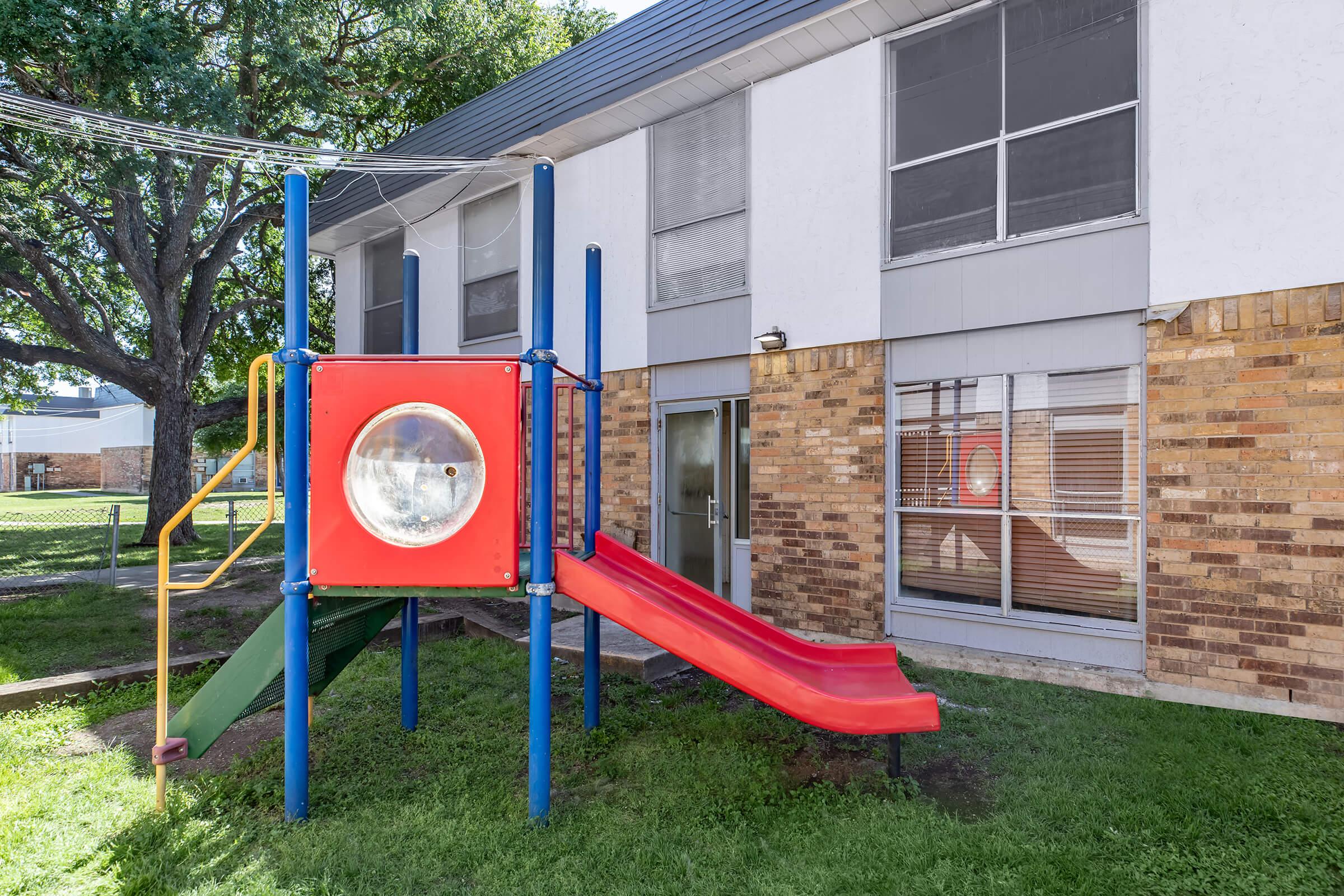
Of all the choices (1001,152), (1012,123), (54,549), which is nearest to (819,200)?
(1001,152)

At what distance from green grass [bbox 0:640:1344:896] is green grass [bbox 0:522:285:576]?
6.20 m

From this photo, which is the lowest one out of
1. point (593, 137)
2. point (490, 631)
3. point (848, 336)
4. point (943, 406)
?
point (490, 631)

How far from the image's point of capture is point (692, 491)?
772 cm

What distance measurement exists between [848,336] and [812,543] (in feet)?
6.04

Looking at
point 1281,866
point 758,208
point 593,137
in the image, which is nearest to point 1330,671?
point 1281,866

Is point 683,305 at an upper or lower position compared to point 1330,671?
upper

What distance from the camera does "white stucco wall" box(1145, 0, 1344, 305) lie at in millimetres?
4547

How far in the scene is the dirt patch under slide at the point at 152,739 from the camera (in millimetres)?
4164

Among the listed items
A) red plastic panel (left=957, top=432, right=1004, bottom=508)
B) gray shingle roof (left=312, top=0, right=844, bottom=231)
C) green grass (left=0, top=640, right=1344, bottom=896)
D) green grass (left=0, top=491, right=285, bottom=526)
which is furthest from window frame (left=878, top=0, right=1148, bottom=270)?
green grass (left=0, top=491, right=285, bottom=526)

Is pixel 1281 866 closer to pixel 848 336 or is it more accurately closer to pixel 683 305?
pixel 848 336

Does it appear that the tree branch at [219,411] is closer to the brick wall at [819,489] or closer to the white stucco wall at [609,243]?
the white stucco wall at [609,243]

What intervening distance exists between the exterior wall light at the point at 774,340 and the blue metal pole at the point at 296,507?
13.5 feet

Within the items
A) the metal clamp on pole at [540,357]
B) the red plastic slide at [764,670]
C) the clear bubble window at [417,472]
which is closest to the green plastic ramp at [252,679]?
the clear bubble window at [417,472]

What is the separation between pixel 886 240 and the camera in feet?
20.5
